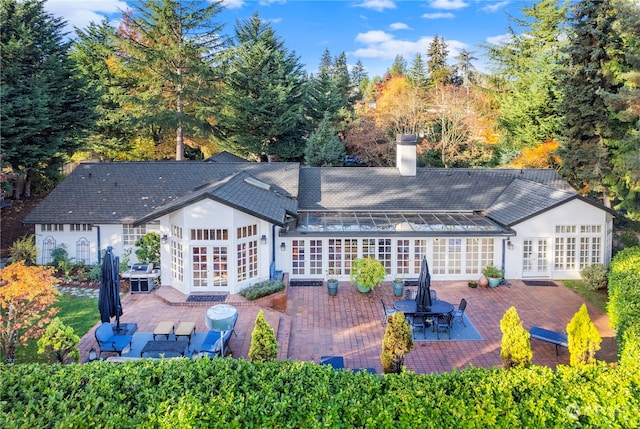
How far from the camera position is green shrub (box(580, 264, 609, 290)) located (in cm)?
1820

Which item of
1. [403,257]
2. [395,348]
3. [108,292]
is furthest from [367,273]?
[108,292]

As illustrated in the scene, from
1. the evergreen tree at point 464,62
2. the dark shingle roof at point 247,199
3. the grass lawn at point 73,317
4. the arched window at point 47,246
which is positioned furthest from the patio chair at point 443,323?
the evergreen tree at point 464,62

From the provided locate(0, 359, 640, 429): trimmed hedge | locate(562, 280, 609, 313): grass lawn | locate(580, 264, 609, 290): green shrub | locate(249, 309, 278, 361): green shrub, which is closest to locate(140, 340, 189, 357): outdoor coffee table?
locate(249, 309, 278, 361): green shrub

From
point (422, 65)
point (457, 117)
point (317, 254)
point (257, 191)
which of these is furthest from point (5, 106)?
point (422, 65)

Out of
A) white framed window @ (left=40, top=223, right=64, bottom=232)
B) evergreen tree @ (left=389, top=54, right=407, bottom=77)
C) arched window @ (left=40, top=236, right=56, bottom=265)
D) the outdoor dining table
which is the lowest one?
the outdoor dining table

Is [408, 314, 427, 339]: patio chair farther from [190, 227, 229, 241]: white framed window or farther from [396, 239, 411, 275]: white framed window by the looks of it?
[190, 227, 229, 241]: white framed window

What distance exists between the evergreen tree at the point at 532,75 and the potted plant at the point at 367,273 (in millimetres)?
→ 13394

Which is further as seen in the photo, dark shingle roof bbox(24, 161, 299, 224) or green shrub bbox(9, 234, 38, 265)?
dark shingle roof bbox(24, 161, 299, 224)

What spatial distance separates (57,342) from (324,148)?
2698 cm

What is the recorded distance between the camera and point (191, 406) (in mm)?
6906

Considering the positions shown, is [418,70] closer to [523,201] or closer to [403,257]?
[523,201]

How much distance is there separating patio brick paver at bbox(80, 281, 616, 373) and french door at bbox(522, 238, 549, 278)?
3.82ft

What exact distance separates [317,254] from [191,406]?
12.9 m

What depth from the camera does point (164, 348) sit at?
1159cm
